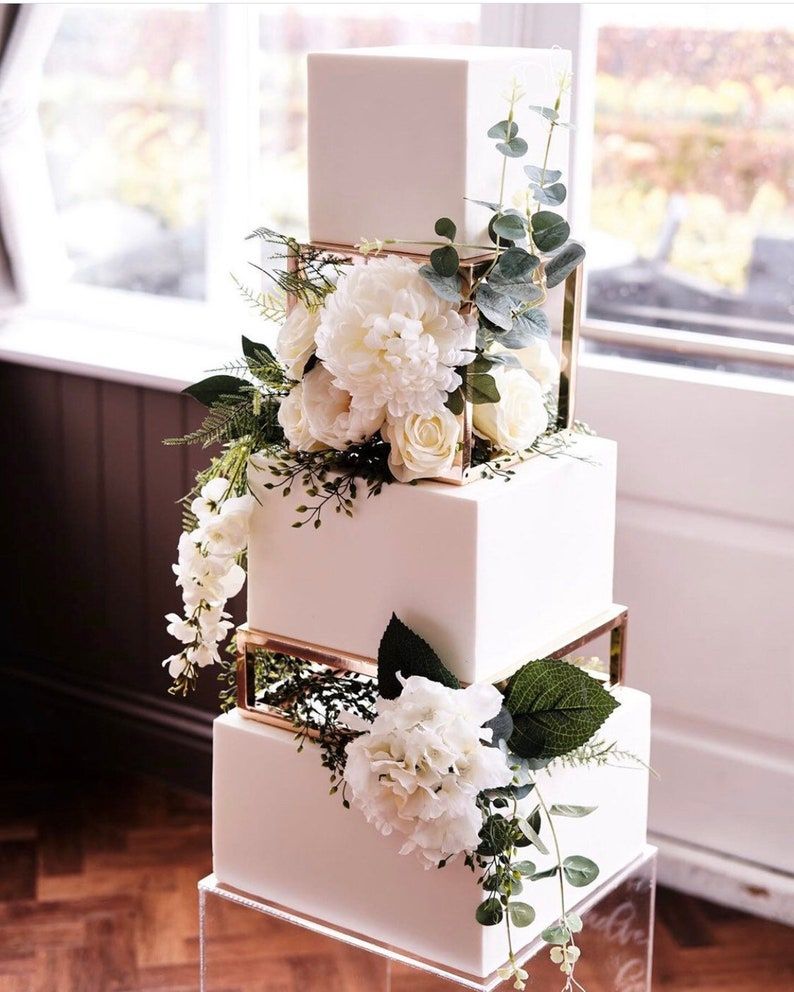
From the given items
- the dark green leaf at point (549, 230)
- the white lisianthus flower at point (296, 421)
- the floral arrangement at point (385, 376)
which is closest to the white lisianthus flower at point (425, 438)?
the floral arrangement at point (385, 376)

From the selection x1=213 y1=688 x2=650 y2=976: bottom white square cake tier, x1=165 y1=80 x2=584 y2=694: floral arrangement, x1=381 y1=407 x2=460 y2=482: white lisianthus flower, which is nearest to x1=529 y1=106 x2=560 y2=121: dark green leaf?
x1=165 y1=80 x2=584 y2=694: floral arrangement

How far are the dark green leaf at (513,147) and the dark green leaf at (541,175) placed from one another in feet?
0.12

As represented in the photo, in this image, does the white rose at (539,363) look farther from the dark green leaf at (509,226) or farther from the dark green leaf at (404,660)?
the dark green leaf at (404,660)

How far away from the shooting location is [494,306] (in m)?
1.39

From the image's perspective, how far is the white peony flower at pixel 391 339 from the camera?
4.39 ft

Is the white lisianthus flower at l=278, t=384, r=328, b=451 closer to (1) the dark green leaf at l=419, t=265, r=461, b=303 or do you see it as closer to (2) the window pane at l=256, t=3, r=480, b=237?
(1) the dark green leaf at l=419, t=265, r=461, b=303

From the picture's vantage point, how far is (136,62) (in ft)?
9.11

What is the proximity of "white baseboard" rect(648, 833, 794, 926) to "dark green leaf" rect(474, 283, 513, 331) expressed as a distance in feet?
4.14

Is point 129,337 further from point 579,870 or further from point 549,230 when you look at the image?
point 579,870

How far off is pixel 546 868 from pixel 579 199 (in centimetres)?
114

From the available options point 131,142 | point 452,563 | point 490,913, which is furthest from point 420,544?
point 131,142

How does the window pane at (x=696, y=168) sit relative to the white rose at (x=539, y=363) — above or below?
above

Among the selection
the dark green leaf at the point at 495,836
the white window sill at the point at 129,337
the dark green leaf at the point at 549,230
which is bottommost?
the dark green leaf at the point at 495,836

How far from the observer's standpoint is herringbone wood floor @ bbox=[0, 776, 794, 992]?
2166 mm
